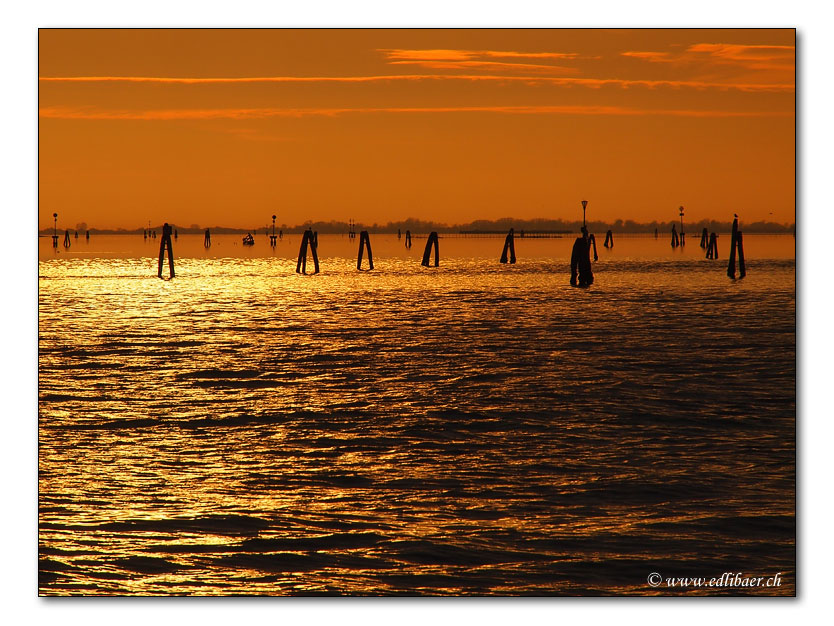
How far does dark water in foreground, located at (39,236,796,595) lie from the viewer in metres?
9.56

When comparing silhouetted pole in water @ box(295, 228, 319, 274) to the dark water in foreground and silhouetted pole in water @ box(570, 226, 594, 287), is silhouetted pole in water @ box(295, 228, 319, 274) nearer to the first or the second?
silhouetted pole in water @ box(570, 226, 594, 287)

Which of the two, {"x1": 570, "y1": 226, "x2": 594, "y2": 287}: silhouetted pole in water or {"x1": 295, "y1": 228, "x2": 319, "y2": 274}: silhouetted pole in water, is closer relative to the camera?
{"x1": 570, "y1": 226, "x2": 594, "y2": 287}: silhouetted pole in water

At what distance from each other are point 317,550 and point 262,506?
1.52 meters

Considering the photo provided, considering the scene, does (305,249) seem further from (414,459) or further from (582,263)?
(414,459)

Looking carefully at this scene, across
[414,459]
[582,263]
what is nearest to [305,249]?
[582,263]

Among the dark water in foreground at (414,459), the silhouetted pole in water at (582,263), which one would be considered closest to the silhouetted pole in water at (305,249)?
the silhouetted pole in water at (582,263)

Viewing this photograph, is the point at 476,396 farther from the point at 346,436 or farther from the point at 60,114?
the point at 60,114

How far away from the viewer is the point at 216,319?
1283 inches

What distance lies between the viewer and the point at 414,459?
13445 millimetres

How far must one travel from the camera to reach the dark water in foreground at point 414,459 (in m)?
9.56

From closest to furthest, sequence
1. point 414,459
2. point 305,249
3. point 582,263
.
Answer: point 414,459
point 582,263
point 305,249

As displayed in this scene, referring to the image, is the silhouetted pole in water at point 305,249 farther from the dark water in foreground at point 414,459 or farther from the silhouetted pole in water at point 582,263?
the dark water in foreground at point 414,459

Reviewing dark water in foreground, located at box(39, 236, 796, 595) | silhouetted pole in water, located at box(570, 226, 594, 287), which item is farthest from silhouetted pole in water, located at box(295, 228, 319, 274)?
dark water in foreground, located at box(39, 236, 796, 595)

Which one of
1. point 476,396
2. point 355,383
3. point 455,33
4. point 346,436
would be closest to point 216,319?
point 355,383
